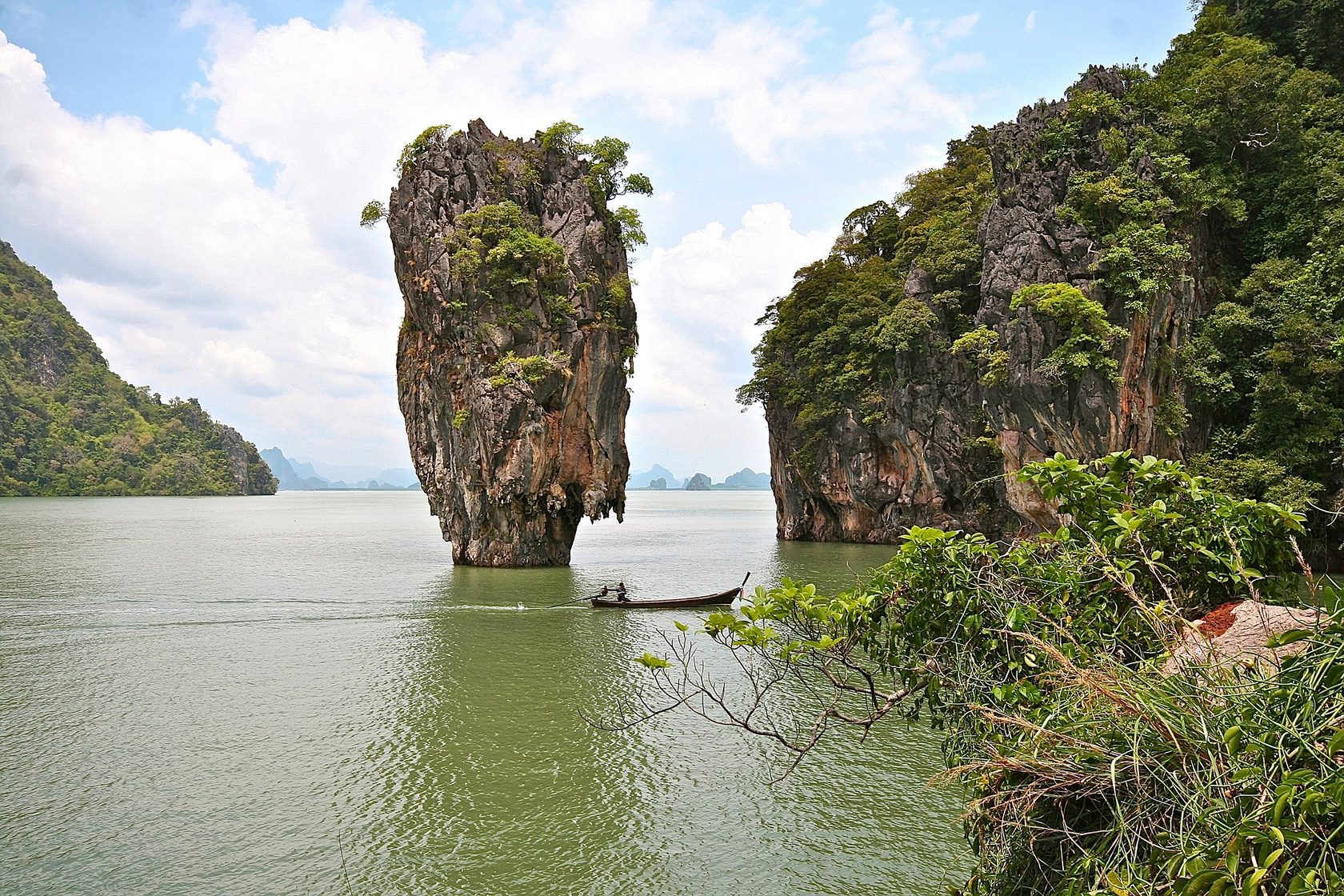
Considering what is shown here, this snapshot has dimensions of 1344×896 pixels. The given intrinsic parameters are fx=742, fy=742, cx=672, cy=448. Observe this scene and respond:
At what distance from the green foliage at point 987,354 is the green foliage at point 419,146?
698 inches

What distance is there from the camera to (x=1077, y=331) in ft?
60.9

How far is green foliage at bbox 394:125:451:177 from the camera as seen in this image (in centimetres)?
2427

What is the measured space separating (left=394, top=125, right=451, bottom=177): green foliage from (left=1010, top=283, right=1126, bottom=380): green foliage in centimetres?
1857

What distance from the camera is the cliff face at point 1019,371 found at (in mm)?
18641

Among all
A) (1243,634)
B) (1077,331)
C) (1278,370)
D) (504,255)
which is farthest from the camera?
(504,255)

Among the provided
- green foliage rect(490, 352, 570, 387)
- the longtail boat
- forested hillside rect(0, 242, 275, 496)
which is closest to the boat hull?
the longtail boat

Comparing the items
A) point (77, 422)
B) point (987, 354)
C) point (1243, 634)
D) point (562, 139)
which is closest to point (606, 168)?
point (562, 139)

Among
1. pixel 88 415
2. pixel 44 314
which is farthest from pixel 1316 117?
pixel 44 314

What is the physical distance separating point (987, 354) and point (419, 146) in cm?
1899

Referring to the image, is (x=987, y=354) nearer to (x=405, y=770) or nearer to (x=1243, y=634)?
(x=405, y=770)

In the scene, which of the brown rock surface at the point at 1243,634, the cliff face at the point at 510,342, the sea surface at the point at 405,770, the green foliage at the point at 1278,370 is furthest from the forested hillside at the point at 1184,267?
the brown rock surface at the point at 1243,634

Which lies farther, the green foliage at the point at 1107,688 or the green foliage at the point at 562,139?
the green foliage at the point at 562,139

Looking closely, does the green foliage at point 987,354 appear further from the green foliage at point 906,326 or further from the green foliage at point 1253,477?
the green foliage at point 1253,477

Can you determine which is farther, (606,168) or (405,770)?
(606,168)
